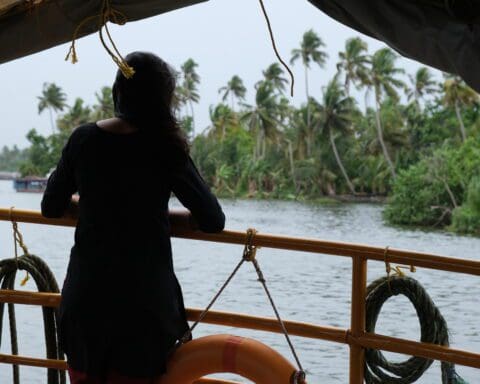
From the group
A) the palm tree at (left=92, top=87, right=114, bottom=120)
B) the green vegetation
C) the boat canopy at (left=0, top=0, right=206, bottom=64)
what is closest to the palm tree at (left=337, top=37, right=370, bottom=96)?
the green vegetation

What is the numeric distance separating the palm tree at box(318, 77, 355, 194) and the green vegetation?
Answer: 0.05 meters

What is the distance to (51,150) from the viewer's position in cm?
4469

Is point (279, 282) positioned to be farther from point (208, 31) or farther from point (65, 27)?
point (208, 31)

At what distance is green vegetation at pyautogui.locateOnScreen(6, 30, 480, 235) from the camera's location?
3189 centimetres

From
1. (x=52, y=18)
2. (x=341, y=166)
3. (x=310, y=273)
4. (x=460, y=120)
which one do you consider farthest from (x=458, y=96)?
(x=52, y=18)

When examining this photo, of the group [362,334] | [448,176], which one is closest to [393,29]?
[362,334]

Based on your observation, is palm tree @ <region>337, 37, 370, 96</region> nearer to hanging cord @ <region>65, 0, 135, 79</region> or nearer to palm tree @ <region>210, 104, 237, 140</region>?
palm tree @ <region>210, 104, 237, 140</region>

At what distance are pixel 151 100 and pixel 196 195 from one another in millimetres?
214

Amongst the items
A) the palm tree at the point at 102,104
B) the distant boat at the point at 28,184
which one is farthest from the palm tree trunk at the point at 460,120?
the distant boat at the point at 28,184

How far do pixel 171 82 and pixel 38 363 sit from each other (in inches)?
35.1

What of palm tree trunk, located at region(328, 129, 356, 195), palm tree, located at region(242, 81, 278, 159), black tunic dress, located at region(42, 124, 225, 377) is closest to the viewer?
black tunic dress, located at region(42, 124, 225, 377)

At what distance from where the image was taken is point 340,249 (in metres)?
1.79

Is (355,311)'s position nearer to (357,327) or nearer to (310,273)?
(357,327)

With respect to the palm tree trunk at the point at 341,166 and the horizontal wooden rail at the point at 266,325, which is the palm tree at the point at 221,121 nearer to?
the palm tree trunk at the point at 341,166
